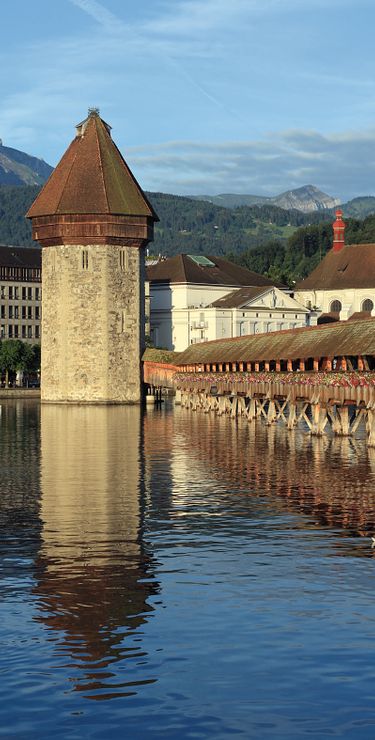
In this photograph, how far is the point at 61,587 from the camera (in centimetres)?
1972

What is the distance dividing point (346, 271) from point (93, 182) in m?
51.1

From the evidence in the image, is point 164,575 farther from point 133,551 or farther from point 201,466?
point 201,466

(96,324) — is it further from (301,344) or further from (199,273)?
(301,344)

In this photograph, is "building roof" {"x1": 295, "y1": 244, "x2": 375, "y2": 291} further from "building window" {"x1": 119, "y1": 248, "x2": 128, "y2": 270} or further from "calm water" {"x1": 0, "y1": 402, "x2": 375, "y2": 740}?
"calm water" {"x1": 0, "y1": 402, "x2": 375, "y2": 740}

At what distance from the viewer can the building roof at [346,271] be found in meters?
146

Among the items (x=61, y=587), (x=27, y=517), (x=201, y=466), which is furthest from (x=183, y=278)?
(x=61, y=587)

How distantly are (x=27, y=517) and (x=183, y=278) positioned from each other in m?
115

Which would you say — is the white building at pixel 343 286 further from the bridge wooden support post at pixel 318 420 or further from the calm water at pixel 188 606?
the calm water at pixel 188 606

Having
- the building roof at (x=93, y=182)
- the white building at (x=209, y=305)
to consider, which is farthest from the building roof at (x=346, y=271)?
the building roof at (x=93, y=182)

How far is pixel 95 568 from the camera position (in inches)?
844

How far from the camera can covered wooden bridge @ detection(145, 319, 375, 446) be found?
51656mm

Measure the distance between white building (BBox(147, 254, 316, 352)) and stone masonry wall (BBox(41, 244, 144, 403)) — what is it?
98.7 feet

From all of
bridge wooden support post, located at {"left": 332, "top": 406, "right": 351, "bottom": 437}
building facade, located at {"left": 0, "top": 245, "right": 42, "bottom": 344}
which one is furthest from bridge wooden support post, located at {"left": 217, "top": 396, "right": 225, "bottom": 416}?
building facade, located at {"left": 0, "top": 245, "right": 42, "bottom": 344}

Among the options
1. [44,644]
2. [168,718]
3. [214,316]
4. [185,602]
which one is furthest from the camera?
[214,316]
